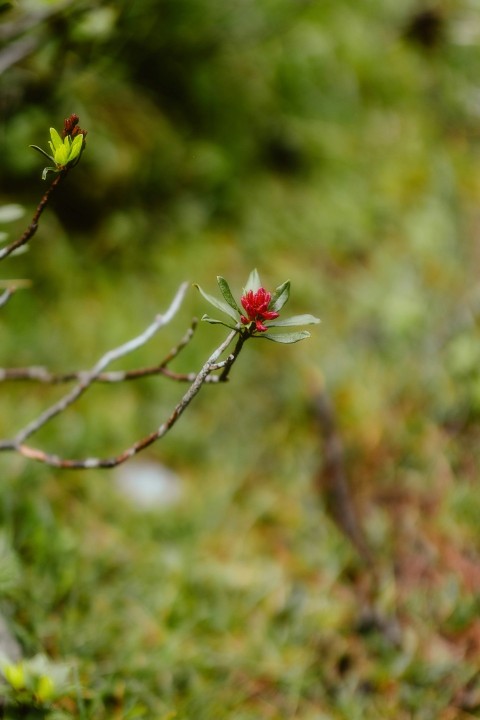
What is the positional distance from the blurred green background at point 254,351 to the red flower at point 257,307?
1.08m

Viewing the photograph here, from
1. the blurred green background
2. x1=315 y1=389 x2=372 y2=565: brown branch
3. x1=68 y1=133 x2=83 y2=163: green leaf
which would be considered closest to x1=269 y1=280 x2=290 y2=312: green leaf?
x1=68 y1=133 x2=83 y2=163: green leaf

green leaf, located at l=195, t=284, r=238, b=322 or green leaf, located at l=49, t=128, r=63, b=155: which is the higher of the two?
green leaf, located at l=49, t=128, r=63, b=155

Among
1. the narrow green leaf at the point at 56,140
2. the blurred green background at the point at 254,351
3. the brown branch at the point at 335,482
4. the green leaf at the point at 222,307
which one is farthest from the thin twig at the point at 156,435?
the brown branch at the point at 335,482

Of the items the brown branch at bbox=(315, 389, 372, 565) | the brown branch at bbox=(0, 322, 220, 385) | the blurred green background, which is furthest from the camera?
the brown branch at bbox=(315, 389, 372, 565)

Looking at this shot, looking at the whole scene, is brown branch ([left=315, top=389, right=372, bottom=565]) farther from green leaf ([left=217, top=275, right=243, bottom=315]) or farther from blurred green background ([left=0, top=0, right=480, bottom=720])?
green leaf ([left=217, top=275, right=243, bottom=315])

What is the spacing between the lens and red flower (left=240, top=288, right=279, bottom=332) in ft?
3.64

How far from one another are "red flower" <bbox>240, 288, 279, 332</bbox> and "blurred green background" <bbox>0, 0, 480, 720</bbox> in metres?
1.08

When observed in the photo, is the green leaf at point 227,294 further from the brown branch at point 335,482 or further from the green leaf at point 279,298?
the brown branch at point 335,482

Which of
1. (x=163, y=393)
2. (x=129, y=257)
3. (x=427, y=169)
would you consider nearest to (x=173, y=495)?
(x=163, y=393)

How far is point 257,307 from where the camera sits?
112 centimetres

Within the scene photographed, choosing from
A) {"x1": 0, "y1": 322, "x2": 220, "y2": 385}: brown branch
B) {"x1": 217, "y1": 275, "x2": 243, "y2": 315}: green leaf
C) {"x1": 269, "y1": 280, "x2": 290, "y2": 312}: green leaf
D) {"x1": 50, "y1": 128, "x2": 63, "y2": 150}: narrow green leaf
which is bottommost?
{"x1": 0, "y1": 322, "x2": 220, "y2": 385}: brown branch

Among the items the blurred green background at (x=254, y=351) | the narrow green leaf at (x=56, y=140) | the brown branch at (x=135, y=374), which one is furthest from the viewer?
the blurred green background at (x=254, y=351)

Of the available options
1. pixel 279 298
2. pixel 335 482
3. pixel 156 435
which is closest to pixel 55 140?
pixel 279 298

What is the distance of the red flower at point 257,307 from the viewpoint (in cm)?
111
